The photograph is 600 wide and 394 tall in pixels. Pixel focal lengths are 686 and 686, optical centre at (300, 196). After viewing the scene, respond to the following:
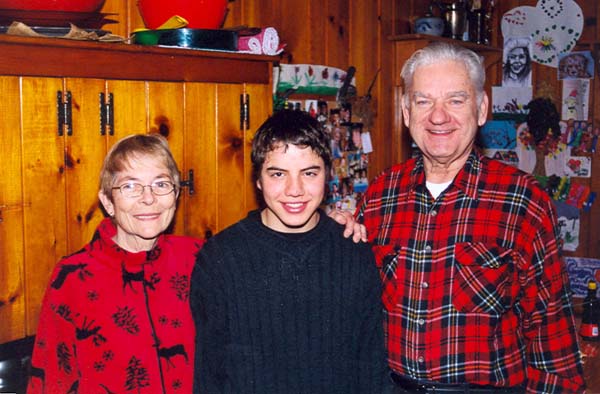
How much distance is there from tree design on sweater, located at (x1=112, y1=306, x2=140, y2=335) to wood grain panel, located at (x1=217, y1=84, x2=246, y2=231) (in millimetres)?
423

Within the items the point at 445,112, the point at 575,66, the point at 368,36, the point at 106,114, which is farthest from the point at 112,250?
the point at 575,66

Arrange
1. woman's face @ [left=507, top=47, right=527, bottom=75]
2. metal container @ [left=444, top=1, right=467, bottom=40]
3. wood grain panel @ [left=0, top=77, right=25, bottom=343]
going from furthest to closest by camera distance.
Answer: woman's face @ [left=507, top=47, right=527, bottom=75] < metal container @ [left=444, top=1, right=467, bottom=40] < wood grain panel @ [left=0, top=77, right=25, bottom=343]

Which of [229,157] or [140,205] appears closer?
[140,205]

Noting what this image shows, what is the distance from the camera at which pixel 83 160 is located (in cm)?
170

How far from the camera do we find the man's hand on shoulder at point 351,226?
1.85 m

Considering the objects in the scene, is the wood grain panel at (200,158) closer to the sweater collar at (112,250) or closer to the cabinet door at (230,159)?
the cabinet door at (230,159)

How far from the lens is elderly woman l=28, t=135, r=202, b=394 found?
65.6 inches

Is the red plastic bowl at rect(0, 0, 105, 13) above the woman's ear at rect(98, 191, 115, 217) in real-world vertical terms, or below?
above

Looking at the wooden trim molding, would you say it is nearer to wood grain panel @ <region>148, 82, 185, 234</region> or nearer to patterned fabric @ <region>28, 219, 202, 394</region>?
wood grain panel @ <region>148, 82, 185, 234</region>

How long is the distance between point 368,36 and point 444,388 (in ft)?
6.69

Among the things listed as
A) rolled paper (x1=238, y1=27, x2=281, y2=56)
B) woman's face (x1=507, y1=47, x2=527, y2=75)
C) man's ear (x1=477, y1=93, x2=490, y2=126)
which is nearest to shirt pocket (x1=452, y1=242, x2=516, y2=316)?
man's ear (x1=477, y1=93, x2=490, y2=126)

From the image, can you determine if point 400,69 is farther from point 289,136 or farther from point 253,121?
point 289,136

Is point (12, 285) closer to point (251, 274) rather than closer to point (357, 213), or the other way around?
point (251, 274)

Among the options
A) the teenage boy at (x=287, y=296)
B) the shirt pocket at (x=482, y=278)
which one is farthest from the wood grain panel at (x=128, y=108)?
the shirt pocket at (x=482, y=278)
